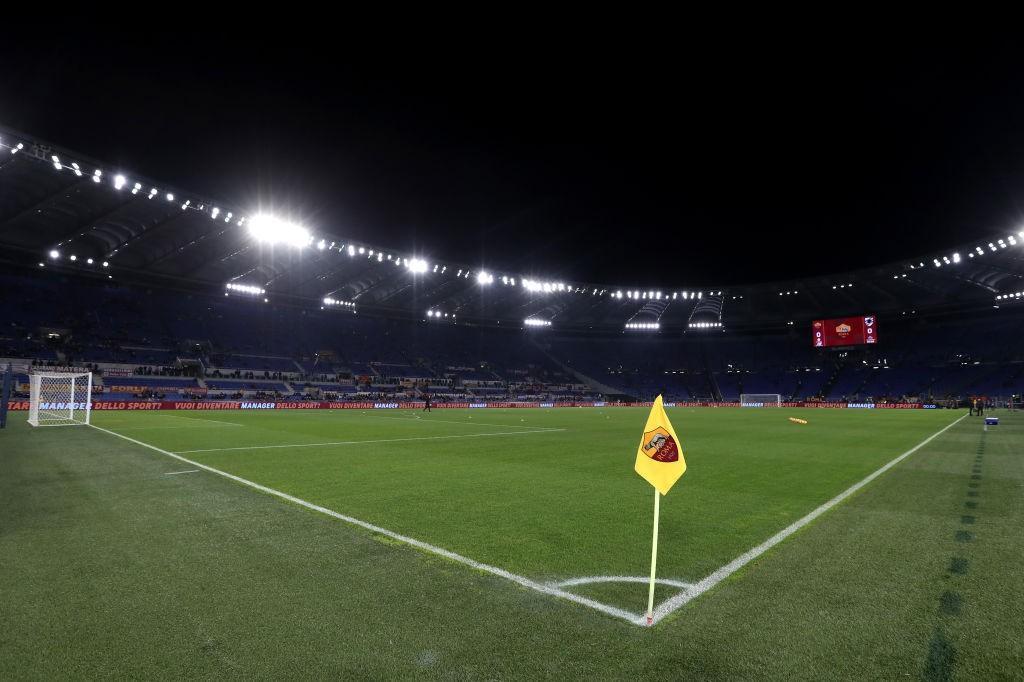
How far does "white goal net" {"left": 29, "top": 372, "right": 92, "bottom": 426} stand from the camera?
2152 centimetres

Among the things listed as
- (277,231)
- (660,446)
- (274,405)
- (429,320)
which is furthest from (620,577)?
(429,320)

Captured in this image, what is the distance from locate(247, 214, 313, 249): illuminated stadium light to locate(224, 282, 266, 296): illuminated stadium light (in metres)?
14.1

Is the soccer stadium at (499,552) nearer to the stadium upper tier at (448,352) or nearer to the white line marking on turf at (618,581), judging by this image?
the white line marking on turf at (618,581)

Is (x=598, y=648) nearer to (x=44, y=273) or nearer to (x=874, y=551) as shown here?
(x=874, y=551)

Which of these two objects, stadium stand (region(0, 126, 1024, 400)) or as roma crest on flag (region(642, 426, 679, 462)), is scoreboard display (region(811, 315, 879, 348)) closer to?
stadium stand (region(0, 126, 1024, 400))

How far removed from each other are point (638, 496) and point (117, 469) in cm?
1012

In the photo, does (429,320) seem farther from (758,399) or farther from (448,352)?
(758,399)

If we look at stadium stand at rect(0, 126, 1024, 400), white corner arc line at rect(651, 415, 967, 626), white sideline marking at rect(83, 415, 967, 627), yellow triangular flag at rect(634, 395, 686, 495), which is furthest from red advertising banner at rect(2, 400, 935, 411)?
white corner arc line at rect(651, 415, 967, 626)

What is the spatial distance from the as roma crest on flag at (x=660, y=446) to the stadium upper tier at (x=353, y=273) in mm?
37834

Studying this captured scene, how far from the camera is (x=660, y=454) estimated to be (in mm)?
4266

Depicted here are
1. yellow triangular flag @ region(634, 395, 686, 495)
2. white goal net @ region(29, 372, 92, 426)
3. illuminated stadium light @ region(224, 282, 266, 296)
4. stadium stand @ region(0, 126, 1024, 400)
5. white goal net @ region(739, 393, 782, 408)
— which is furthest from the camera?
white goal net @ region(739, 393, 782, 408)

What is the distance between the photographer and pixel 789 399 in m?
74.1

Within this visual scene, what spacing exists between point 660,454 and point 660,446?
6 cm

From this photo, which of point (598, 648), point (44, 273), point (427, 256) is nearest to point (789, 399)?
point (427, 256)
